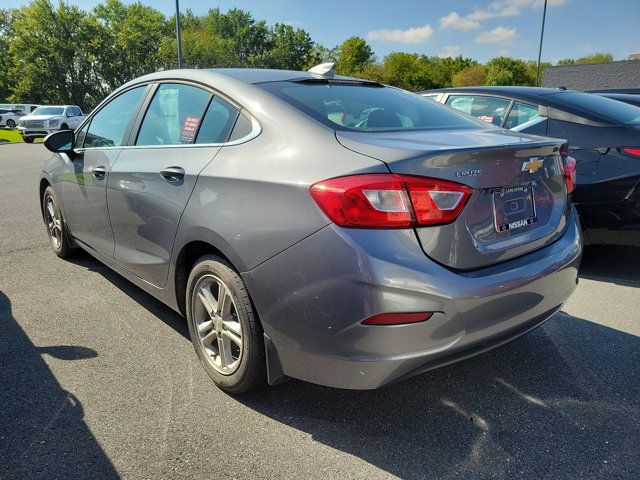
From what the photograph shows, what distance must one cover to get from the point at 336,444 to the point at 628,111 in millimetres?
4163

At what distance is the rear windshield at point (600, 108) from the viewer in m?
4.21

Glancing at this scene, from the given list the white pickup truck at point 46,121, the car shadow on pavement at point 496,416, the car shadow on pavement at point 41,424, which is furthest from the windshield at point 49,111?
the car shadow on pavement at point 496,416

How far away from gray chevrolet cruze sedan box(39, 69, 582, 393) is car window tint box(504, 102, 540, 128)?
208cm

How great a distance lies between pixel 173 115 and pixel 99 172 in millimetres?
830

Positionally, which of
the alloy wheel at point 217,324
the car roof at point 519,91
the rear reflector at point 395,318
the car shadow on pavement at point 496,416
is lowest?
the car shadow on pavement at point 496,416

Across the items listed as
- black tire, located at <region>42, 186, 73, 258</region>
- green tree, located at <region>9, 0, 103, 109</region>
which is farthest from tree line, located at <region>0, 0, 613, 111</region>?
black tire, located at <region>42, 186, 73, 258</region>

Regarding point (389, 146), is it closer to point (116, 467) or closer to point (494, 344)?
point (494, 344)

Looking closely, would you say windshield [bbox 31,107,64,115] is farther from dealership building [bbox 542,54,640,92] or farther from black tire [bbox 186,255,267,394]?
dealership building [bbox 542,54,640,92]

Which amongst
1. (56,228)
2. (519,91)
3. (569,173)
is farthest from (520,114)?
(56,228)

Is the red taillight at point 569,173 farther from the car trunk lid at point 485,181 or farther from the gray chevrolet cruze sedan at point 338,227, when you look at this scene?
the car trunk lid at point 485,181

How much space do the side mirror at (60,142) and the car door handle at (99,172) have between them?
25.4 inches

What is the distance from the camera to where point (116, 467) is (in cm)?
201

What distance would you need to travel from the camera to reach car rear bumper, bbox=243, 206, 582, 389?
181cm

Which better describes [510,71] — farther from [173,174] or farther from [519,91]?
[173,174]
